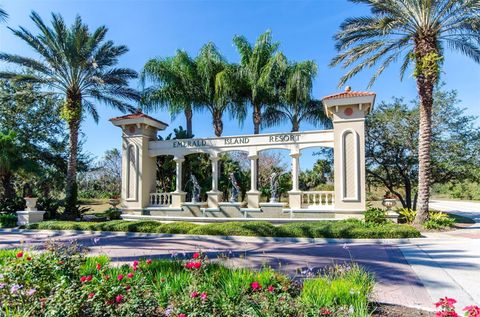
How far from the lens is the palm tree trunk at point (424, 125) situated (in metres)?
14.7

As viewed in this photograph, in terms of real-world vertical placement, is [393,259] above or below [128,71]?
below

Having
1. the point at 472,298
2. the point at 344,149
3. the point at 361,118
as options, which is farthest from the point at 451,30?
the point at 472,298

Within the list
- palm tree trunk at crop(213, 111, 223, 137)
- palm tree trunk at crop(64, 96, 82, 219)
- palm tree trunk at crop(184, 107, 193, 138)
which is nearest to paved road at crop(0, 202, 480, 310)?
palm tree trunk at crop(64, 96, 82, 219)

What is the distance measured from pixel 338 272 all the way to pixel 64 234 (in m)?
13.3

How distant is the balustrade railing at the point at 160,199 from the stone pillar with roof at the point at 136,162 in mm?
302

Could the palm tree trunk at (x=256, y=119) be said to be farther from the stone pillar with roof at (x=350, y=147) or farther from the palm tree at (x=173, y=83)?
the stone pillar with roof at (x=350, y=147)

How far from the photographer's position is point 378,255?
911 centimetres

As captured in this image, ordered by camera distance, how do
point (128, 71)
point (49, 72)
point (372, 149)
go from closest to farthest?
1. point (49, 72)
2. point (128, 71)
3. point (372, 149)

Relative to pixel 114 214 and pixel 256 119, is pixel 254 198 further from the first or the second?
pixel 114 214

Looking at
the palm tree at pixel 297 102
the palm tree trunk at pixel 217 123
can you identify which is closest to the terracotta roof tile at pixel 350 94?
the palm tree at pixel 297 102

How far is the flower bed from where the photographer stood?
381cm

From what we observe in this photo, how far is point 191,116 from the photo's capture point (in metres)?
23.4

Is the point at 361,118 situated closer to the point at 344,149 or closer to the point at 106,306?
the point at 344,149

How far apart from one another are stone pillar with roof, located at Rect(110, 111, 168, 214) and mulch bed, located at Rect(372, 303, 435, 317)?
16.2 meters
